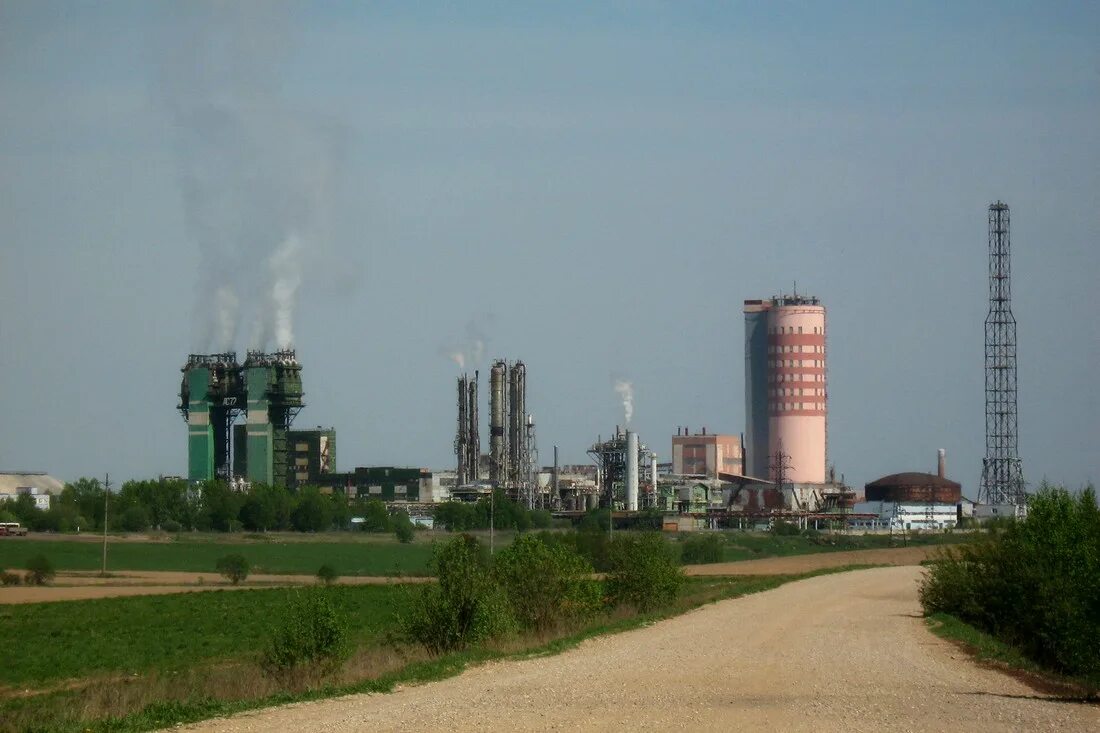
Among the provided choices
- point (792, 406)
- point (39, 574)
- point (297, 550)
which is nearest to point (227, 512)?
point (297, 550)

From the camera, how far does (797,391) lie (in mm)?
148125

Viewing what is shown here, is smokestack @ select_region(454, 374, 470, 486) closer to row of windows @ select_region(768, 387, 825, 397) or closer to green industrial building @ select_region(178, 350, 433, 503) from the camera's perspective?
green industrial building @ select_region(178, 350, 433, 503)

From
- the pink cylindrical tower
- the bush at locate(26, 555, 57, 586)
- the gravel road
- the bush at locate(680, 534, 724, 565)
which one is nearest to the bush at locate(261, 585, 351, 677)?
the gravel road

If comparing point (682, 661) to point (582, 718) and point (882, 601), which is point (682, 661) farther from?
point (882, 601)

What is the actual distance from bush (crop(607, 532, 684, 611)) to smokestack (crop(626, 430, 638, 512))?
75.6 m

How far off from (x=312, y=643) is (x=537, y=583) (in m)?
10.4

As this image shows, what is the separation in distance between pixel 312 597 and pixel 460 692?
570cm

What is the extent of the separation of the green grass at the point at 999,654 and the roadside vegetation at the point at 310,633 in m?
7.64

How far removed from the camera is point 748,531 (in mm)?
127625

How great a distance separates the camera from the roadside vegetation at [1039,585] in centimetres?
2392

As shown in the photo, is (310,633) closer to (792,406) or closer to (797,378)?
(792,406)

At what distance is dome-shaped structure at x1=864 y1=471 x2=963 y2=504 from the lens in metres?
140

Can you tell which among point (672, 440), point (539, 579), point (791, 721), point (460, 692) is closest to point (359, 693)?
point (460, 692)

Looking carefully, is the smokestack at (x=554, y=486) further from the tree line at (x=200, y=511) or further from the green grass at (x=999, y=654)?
the green grass at (x=999, y=654)
